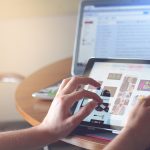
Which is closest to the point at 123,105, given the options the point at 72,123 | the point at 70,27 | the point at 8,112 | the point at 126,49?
the point at 72,123

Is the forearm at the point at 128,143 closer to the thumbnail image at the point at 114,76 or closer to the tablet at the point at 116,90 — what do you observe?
the tablet at the point at 116,90

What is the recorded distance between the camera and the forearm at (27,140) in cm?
85

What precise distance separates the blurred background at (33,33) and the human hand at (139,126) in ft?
3.60

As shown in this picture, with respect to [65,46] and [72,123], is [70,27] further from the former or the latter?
[72,123]

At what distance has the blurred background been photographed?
1.75m

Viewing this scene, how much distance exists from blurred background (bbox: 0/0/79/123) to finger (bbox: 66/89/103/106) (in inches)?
36.5

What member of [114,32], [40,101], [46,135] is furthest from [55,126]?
[114,32]

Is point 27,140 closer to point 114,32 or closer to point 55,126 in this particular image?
point 55,126

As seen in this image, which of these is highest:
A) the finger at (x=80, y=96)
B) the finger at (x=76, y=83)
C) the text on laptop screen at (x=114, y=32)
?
the text on laptop screen at (x=114, y=32)

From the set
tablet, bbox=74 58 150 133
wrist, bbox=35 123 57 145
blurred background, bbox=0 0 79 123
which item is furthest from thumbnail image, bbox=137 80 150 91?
blurred background, bbox=0 0 79 123

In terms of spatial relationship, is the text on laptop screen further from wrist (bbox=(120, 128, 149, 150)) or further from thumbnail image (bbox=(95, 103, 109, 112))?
wrist (bbox=(120, 128, 149, 150))

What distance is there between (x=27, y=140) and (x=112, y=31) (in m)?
0.54

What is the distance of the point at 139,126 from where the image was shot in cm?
71

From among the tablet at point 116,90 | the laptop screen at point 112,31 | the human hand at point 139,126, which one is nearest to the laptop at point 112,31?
the laptop screen at point 112,31
